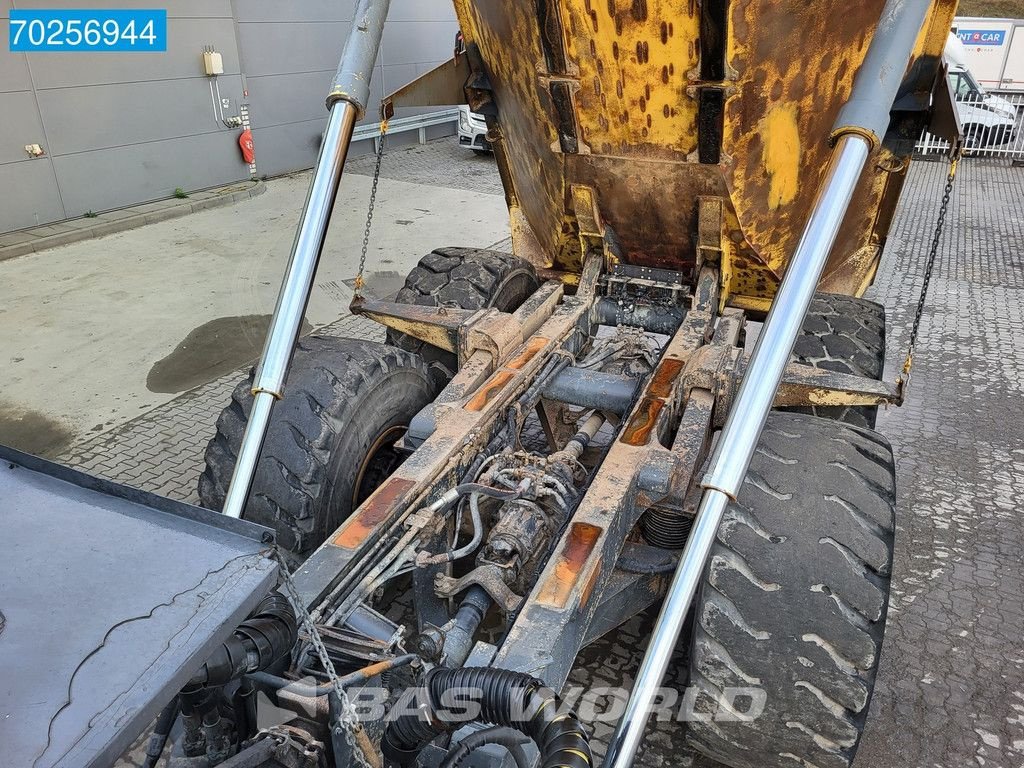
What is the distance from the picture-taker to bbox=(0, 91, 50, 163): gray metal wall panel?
9055 mm

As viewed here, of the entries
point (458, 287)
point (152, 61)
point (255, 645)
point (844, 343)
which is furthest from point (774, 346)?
point (152, 61)

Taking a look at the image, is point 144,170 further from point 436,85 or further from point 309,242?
point 309,242

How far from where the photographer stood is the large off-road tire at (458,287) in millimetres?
4520

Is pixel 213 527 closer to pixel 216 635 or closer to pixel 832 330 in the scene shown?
pixel 216 635

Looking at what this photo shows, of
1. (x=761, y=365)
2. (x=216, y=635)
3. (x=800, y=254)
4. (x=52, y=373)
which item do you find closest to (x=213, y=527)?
(x=216, y=635)

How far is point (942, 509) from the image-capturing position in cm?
444

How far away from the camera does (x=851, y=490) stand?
8.60 feet

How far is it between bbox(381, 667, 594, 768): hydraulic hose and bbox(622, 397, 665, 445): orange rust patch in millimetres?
1358

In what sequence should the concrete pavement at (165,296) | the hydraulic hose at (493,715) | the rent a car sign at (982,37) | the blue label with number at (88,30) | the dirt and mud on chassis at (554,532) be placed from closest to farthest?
the hydraulic hose at (493,715) < the dirt and mud on chassis at (554,532) < the concrete pavement at (165,296) < the blue label with number at (88,30) < the rent a car sign at (982,37)

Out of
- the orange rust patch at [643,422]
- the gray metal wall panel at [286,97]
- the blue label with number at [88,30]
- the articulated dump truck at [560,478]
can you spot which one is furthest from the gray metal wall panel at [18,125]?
the orange rust patch at [643,422]

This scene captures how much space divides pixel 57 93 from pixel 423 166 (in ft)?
20.4

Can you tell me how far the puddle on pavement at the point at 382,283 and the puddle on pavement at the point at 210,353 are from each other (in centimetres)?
94

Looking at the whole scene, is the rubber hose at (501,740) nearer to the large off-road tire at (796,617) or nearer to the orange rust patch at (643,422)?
the large off-road tire at (796,617)

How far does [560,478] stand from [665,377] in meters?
0.71
